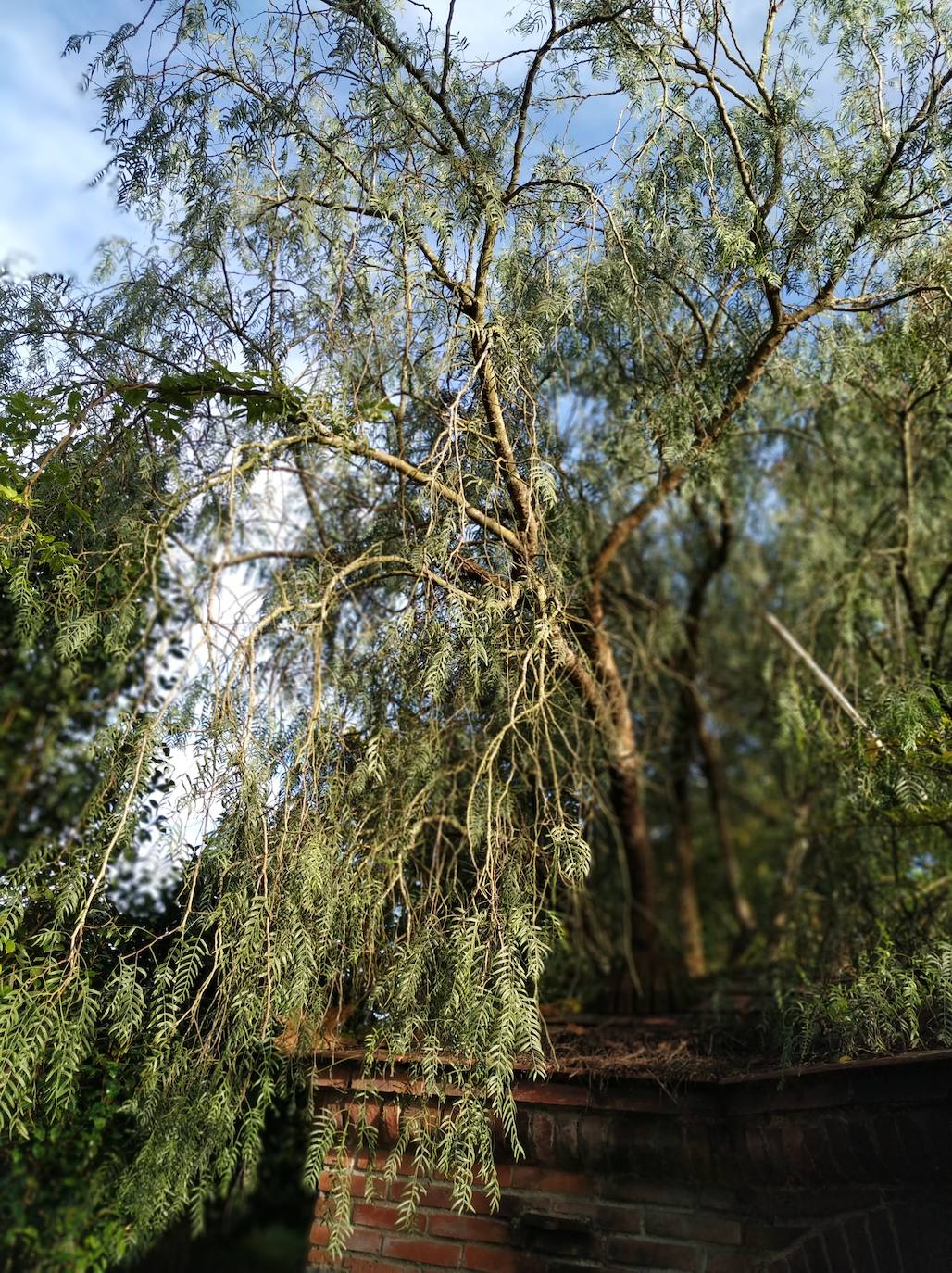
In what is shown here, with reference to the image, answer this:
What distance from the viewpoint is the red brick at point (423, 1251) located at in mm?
3580

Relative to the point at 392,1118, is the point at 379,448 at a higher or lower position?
higher

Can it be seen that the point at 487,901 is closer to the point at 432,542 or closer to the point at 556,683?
the point at 556,683

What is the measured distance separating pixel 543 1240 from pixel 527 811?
160cm

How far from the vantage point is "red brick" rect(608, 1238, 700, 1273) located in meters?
3.32

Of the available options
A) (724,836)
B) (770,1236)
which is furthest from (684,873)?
(770,1236)

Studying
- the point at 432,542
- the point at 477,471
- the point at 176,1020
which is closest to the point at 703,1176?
the point at 176,1020

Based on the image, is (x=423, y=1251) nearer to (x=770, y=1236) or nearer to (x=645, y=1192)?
(x=645, y=1192)

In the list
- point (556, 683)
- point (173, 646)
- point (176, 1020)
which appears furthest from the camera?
point (173, 646)

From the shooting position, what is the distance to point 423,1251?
143 inches

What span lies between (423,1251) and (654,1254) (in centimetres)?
84

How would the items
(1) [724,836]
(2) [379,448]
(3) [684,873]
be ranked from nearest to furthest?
(2) [379,448], (3) [684,873], (1) [724,836]

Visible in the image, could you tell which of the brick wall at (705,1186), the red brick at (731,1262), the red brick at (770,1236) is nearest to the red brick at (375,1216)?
the brick wall at (705,1186)

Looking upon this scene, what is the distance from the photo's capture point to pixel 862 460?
21.5 ft

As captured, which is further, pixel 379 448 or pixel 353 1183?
pixel 379 448
